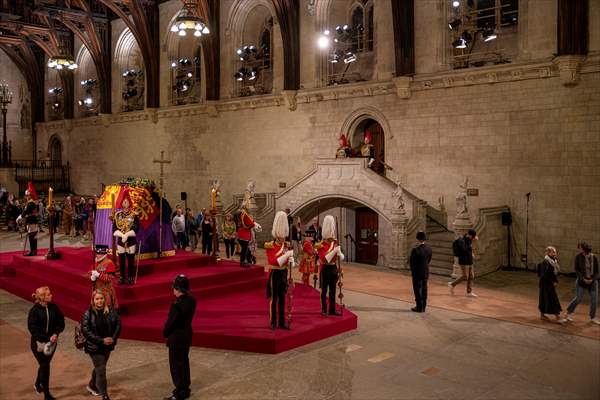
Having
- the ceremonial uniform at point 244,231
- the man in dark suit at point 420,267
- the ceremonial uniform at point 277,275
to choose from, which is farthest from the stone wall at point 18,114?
the man in dark suit at point 420,267

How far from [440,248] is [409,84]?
512cm

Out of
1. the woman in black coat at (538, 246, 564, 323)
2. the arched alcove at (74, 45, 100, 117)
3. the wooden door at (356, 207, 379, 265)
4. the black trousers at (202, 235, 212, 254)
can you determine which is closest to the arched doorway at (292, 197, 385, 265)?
the wooden door at (356, 207, 379, 265)

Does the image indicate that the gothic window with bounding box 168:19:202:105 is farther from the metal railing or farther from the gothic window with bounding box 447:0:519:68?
the gothic window with bounding box 447:0:519:68

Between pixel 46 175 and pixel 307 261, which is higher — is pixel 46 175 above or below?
above

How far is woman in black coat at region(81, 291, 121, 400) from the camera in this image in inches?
213

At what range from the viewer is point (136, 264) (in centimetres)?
966

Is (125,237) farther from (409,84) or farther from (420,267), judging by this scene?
(409,84)

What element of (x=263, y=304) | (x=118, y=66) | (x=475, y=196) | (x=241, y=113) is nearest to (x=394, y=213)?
(x=475, y=196)

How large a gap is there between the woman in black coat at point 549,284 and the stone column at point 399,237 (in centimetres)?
511

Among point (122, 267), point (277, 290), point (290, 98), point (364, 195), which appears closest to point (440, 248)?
point (364, 195)

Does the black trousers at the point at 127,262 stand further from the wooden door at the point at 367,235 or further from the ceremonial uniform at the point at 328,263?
the wooden door at the point at 367,235

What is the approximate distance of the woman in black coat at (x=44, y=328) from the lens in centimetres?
553

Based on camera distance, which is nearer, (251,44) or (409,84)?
(409,84)

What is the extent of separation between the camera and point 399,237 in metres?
14.0
